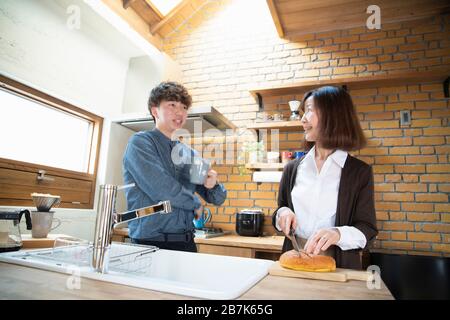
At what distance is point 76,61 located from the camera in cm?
244

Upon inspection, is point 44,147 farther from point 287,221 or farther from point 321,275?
point 321,275

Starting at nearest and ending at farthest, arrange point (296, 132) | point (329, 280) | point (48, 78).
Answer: point (329, 280) → point (48, 78) → point (296, 132)

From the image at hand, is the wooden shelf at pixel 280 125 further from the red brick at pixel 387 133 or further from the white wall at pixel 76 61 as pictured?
the white wall at pixel 76 61

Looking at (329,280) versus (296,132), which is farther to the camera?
(296,132)

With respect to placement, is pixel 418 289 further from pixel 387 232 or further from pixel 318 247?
pixel 318 247

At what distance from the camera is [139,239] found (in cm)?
121

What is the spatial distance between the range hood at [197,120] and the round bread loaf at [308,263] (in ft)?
5.15

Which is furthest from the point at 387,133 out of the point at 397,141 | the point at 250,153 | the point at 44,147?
the point at 44,147

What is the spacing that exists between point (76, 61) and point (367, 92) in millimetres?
2595

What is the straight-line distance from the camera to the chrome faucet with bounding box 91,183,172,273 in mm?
780

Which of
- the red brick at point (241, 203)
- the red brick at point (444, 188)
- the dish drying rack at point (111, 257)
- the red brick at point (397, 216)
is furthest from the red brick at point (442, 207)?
the dish drying rack at point (111, 257)

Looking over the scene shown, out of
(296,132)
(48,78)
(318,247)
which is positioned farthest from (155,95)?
(296,132)

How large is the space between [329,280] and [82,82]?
8.31ft

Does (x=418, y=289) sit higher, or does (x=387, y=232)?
(x=387, y=232)
